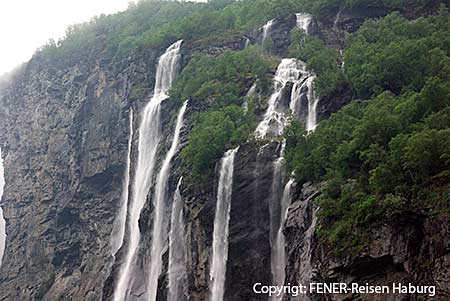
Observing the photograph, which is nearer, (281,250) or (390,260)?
(390,260)

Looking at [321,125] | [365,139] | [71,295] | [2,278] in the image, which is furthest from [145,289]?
[2,278]

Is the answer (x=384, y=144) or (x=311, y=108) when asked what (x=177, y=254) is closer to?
(x=311, y=108)

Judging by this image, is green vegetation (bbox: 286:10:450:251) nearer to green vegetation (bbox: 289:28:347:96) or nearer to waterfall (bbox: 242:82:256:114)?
green vegetation (bbox: 289:28:347:96)

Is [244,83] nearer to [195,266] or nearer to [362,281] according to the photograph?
[195,266]

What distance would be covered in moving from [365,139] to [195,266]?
12694mm

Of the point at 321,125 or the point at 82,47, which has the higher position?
the point at 82,47

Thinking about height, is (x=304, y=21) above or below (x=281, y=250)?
above

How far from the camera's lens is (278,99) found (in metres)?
40.2

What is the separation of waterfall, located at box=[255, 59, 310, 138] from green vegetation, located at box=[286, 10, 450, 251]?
463 centimetres

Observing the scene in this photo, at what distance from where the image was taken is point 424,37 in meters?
37.7

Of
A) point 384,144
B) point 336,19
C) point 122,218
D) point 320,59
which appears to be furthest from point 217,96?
point 384,144

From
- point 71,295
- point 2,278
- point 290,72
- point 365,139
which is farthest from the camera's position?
point 2,278

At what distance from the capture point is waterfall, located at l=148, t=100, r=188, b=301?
3772 centimetres

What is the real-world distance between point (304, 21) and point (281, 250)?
27.5m
